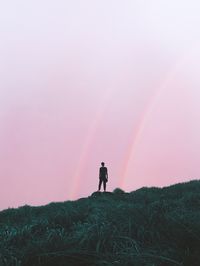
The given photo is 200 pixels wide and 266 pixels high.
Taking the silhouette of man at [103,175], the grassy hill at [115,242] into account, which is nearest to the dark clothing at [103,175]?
the silhouette of man at [103,175]

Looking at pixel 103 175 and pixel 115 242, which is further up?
pixel 103 175

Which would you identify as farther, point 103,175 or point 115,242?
point 103,175

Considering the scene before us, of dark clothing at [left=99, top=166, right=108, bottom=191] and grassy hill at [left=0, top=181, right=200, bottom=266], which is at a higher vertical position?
dark clothing at [left=99, top=166, right=108, bottom=191]

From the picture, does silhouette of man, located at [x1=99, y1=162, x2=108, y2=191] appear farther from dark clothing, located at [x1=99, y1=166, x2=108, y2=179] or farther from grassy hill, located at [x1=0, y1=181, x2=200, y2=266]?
grassy hill, located at [x1=0, y1=181, x2=200, y2=266]

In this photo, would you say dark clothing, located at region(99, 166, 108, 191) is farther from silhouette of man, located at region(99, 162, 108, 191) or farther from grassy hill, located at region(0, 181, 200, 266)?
grassy hill, located at region(0, 181, 200, 266)

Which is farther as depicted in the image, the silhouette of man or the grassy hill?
the silhouette of man

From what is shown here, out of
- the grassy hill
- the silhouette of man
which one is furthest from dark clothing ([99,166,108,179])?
the grassy hill

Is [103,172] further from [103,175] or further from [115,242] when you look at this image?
[115,242]

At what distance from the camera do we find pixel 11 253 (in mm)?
9867

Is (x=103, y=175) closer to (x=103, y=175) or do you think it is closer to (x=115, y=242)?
(x=103, y=175)

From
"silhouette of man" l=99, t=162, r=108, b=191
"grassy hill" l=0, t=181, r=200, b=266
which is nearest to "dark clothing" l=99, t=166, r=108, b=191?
"silhouette of man" l=99, t=162, r=108, b=191

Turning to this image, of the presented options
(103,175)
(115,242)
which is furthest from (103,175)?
(115,242)

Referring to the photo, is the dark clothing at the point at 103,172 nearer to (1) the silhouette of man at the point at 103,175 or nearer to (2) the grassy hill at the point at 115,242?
(1) the silhouette of man at the point at 103,175

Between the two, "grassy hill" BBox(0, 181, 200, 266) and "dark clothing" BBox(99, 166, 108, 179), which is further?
"dark clothing" BBox(99, 166, 108, 179)
